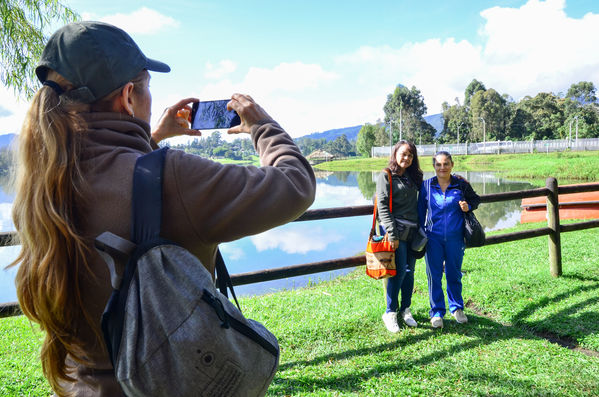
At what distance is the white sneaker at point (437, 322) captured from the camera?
143 inches

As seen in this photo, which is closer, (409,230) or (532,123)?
(409,230)

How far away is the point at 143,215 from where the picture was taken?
34.1 inches

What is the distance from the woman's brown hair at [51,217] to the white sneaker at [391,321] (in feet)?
9.94

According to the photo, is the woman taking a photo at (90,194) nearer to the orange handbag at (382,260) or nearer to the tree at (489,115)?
the orange handbag at (382,260)

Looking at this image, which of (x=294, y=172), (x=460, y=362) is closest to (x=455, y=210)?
(x=460, y=362)

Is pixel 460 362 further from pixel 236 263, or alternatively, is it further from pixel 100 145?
pixel 236 263

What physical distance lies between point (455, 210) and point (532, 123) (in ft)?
209

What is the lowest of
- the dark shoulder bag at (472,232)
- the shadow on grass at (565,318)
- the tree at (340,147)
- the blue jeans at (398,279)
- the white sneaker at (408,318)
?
the shadow on grass at (565,318)

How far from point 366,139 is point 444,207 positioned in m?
67.9

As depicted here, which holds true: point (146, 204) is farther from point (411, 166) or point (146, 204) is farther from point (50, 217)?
point (411, 166)

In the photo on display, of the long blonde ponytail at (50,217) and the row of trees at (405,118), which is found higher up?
the row of trees at (405,118)

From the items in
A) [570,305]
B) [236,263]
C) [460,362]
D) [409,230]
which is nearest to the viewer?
[460,362]

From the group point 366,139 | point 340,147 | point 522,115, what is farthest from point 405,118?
point 340,147

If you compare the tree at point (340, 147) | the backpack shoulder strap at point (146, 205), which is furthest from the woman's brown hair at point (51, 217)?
the tree at point (340, 147)
